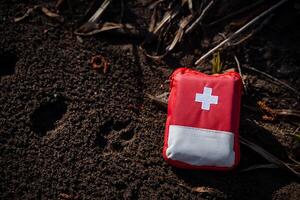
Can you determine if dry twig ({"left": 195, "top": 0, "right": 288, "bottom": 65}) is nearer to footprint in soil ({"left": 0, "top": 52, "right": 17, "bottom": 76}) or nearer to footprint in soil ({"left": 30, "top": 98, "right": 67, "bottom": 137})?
footprint in soil ({"left": 30, "top": 98, "right": 67, "bottom": 137})

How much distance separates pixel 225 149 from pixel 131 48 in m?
0.85

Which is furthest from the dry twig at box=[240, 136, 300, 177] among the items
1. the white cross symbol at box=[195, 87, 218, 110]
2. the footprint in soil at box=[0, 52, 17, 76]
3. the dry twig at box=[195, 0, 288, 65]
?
the footprint in soil at box=[0, 52, 17, 76]

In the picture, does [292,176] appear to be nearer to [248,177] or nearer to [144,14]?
[248,177]

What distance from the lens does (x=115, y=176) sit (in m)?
2.17

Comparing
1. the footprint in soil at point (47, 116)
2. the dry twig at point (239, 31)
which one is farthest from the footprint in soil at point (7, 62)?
the dry twig at point (239, 31)

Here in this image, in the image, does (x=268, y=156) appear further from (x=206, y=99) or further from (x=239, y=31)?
(x=239, y=31)

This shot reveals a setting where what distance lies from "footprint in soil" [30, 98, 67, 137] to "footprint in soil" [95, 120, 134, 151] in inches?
10.2

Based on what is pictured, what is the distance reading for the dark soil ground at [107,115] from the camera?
215cm

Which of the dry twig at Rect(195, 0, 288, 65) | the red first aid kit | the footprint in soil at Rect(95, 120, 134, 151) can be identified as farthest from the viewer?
the dry twig at Rect(195, 0, 288, 65)

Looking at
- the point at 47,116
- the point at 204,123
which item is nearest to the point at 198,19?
the point at 204,123

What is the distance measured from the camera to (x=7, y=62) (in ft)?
8.00

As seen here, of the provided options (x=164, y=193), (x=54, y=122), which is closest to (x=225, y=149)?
(x=164, y=193)

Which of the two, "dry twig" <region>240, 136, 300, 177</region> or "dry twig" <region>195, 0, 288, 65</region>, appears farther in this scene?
"dry twig" <region>195, 0, 288, 65</region>

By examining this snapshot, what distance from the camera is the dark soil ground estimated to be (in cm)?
215
